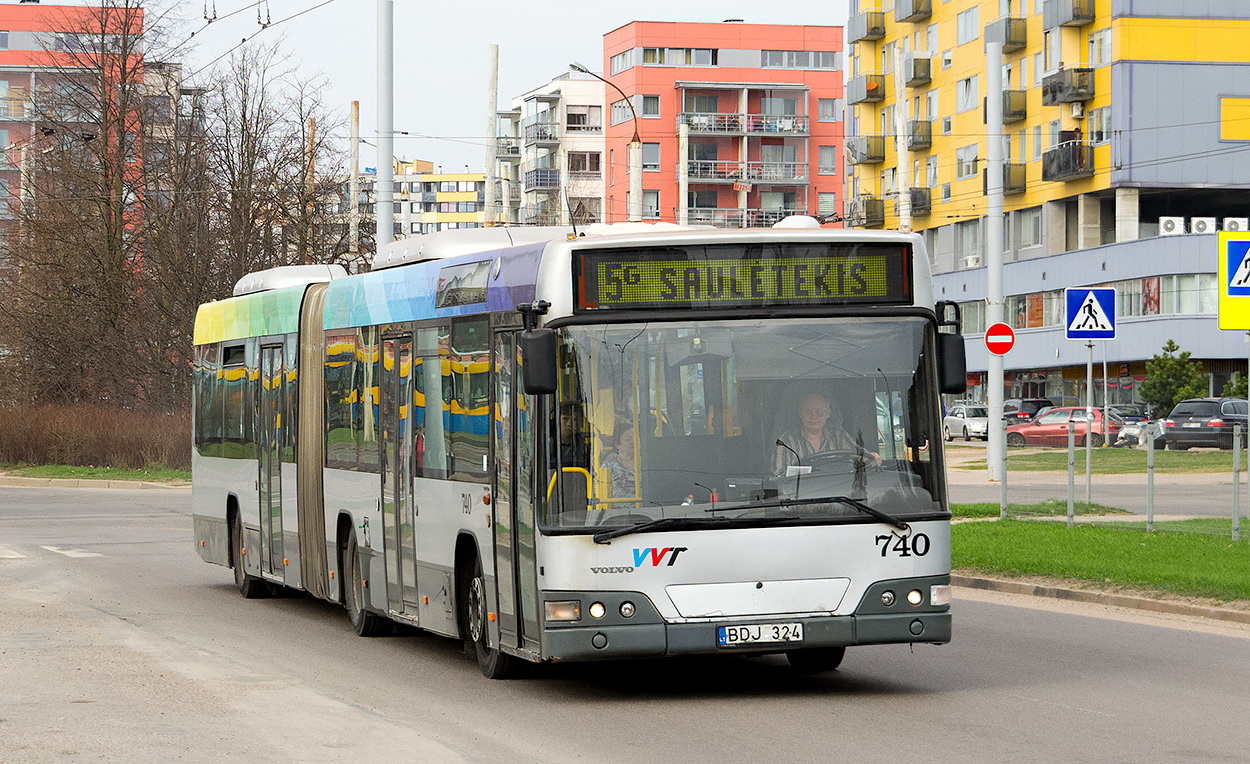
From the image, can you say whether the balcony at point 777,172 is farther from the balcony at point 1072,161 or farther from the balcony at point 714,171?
the balcony at point 1072,161

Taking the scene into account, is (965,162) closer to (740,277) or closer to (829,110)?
(829,110)

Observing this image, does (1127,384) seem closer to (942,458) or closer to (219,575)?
(219,575)

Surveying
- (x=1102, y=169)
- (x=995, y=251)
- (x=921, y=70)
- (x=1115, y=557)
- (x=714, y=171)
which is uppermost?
(x=921, y=70)

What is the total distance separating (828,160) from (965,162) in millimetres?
40692

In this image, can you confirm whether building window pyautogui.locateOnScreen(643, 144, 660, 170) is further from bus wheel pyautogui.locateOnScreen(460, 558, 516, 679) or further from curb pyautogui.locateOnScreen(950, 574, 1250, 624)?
bus wheel pyautogui.locateOnScreen(460, 558, 516, 679)

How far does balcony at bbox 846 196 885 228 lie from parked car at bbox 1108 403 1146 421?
2584 centimetres

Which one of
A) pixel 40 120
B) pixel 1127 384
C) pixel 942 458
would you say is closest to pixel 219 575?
pixel 942 458

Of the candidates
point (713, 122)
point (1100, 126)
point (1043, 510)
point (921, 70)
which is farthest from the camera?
point (713, 122)

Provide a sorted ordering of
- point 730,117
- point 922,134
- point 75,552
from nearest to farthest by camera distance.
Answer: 1. point 75,552
2. point 922,134
3. point 730,117

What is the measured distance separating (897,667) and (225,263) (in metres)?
38.5

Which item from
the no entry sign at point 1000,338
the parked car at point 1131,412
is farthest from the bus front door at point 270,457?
the parked car at point 1131,412

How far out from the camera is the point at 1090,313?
21.9 metres

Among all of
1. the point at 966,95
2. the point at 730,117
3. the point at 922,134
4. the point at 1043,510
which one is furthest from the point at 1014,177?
the point at 1043,510

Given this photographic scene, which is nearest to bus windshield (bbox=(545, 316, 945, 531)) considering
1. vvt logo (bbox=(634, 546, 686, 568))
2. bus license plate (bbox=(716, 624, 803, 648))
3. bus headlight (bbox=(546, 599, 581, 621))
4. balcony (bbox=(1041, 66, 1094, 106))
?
vvt logo (bbox=(634, 546, 686, 568))
